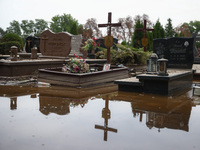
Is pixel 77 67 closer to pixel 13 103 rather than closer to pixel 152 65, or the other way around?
pixel 152 65

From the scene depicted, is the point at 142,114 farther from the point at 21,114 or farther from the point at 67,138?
the point at 21,114

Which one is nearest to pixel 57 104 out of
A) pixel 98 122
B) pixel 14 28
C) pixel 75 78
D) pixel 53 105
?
pixel 53 105

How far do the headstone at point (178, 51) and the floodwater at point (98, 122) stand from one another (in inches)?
162

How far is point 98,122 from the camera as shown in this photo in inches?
179

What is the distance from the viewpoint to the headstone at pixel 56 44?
13.4m

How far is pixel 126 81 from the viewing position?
8.34 metres

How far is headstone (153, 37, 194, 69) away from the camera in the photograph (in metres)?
10.9

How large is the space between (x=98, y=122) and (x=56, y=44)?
33.0 feet

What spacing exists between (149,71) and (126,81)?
0.94 metres

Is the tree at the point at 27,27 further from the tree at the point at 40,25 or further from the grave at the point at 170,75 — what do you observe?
the grave at the point at 170,75

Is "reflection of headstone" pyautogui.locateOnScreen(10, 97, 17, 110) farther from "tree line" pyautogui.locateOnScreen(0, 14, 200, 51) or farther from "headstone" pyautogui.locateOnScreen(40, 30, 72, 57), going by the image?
"tree line" pyautogui.locateOnScreen(0, 14, 200, 51)

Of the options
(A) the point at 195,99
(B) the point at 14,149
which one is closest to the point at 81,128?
(B) the point at 14,149

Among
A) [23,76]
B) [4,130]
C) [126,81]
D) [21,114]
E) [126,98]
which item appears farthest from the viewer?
[23,76]

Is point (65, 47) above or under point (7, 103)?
above
